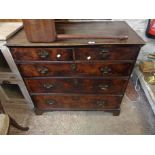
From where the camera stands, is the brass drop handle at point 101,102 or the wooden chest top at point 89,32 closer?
the wooden chest top at point 89,32

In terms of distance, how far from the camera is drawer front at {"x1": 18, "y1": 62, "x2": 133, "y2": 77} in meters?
1.20

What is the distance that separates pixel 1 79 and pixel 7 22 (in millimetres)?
546

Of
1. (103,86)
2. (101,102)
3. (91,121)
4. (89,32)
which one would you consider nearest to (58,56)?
(89,32)

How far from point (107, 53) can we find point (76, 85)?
1.41ft

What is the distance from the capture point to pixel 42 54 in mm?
1125

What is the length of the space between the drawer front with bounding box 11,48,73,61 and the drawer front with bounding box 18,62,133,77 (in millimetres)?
61

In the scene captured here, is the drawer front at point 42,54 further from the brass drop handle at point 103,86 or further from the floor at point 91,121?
the floor at point 91,121

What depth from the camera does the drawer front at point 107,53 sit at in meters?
1.09

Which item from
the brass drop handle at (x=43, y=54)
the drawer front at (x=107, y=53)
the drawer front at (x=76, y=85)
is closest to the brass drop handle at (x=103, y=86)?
the drawer front at (x=76, y=85)

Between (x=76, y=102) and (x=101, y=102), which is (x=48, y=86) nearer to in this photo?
(x=76, y=102)

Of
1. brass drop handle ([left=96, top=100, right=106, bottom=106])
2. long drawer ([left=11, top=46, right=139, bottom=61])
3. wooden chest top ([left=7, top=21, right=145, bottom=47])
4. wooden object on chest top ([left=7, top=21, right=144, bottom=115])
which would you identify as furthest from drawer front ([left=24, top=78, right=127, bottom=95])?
wooden chest top ([left=7, top=21, right=145, bottom=47])

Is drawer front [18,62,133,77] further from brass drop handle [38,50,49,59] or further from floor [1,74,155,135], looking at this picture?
floor [1,74,155,135]
